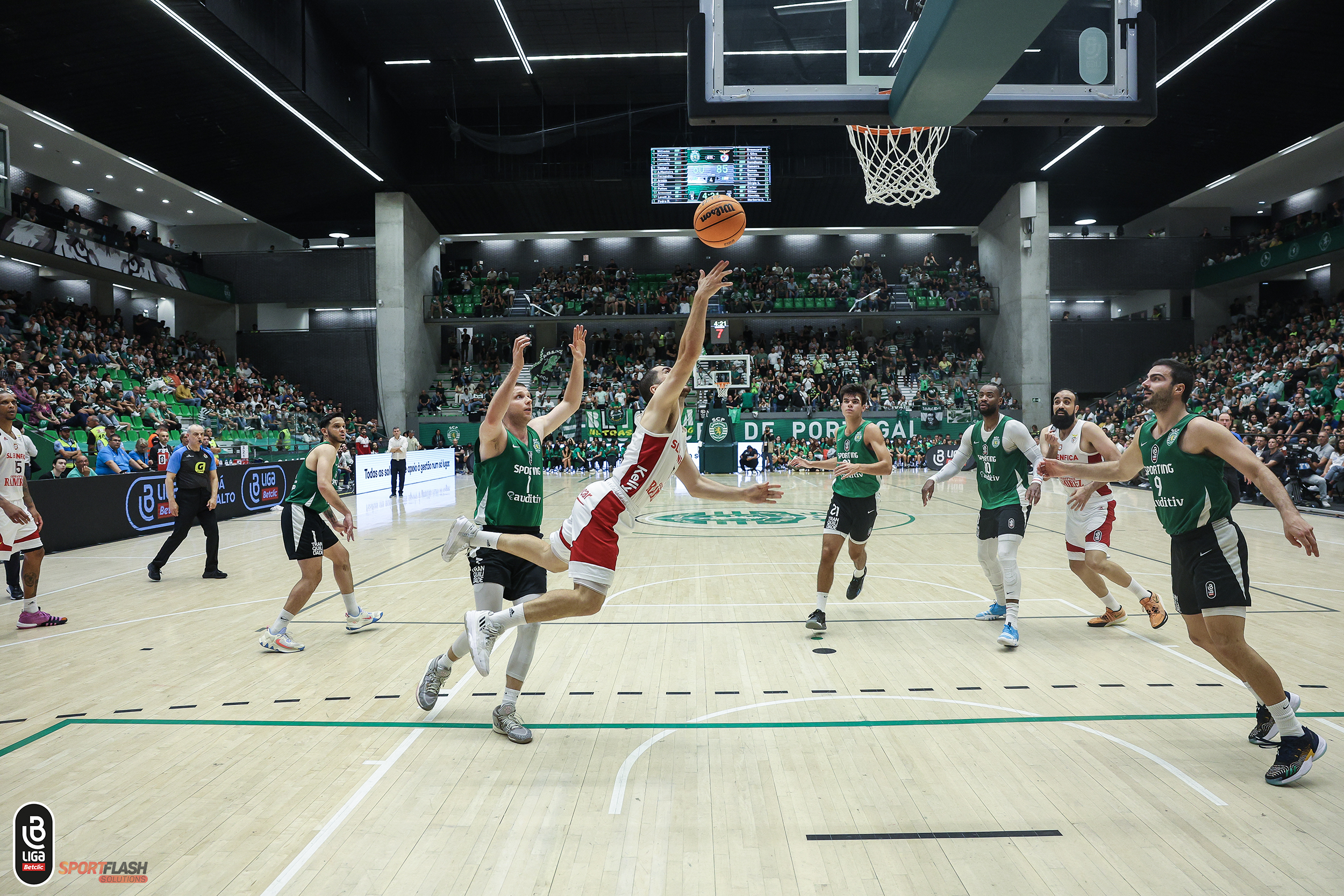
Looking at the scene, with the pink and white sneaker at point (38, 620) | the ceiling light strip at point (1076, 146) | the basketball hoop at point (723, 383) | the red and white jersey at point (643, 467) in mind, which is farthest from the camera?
the basketball hoop at point (723, 383)

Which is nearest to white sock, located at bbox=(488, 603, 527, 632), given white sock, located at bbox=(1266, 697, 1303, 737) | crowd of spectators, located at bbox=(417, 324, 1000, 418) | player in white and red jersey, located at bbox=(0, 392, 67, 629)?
white sock, located at bbox=(1266, 697, 1303, 737)

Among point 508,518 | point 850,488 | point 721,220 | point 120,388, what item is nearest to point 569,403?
point 508,518

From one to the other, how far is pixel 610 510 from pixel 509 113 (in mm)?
30380

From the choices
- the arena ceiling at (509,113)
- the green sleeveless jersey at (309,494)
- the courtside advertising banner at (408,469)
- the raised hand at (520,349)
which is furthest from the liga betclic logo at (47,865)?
the arena ceiling at (509,113)

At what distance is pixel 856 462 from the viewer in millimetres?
7250

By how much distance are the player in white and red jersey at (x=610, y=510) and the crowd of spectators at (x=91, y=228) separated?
26.9m

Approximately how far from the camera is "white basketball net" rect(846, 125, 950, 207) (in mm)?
13898

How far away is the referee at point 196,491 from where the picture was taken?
9867 mm

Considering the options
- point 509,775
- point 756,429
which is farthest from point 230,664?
point 756,429

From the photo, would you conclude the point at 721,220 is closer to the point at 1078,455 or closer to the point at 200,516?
the point at 1078,455

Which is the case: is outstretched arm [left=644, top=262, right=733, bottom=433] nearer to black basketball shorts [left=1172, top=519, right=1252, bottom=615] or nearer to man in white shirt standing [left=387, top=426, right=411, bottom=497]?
black basketball shorts [left=1172, top=519, right=1252, bottom=615]

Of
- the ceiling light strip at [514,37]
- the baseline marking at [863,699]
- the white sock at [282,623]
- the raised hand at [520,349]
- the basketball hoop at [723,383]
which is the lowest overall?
the baseline marking at [863,699]

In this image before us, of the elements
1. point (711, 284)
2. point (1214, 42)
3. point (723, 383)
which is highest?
point (1214, 42)

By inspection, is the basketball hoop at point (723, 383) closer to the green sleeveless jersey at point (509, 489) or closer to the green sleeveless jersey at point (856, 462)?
the green sleeveless jersey at point (856, 462)
